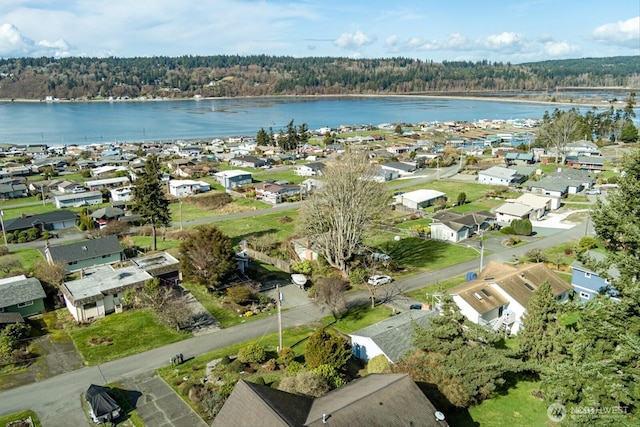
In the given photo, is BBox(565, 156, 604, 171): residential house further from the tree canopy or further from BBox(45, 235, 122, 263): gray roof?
BBox(45, 235, 122, 263): gray roof

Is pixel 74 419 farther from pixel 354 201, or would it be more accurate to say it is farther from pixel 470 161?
pixel 470 161

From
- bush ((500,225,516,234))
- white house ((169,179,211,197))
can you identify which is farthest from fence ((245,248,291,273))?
white house ((169,179,211,197))

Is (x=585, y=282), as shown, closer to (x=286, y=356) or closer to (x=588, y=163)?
(x=286, y=356)

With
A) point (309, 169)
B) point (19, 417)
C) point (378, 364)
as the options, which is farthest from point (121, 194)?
point (378, 364)

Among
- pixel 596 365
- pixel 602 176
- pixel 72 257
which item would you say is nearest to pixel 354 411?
pixel 596 365

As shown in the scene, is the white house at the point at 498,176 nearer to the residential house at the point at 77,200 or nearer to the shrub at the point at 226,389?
the residential house at the point at 77,200
